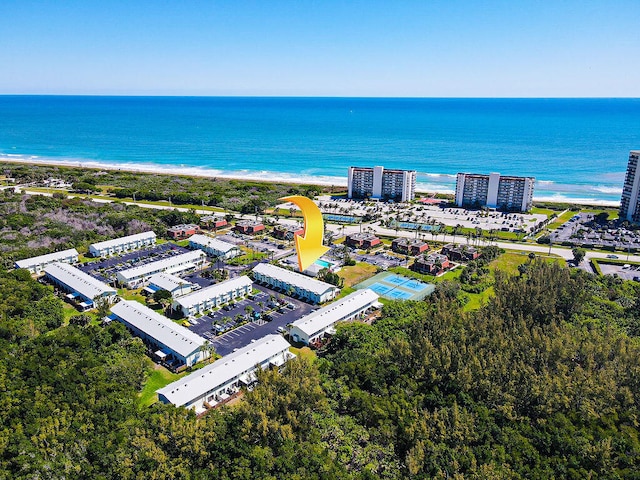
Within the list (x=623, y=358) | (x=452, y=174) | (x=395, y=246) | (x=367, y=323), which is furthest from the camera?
(x=452, y=174)

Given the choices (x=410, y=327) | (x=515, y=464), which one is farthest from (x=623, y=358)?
(x=410, y=327)

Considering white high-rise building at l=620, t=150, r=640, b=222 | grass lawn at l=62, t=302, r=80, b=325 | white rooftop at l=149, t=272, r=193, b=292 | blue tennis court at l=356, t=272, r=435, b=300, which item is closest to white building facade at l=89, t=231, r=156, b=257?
white rooftop at l=149, t=272, r=193, b=292

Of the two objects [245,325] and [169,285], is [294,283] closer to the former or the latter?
[245,325]

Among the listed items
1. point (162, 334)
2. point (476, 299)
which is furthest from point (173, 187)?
point (476, 299)

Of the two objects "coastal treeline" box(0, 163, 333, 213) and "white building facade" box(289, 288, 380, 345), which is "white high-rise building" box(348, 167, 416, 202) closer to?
"coastal treeline" box(0, 163, 333, 213)

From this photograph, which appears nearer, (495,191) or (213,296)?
(213,296)

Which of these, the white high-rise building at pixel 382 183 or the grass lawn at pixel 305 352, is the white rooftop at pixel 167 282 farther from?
the white high-rise building at pixel 382 183

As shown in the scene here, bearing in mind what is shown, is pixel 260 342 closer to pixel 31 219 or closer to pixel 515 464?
pixel 515 464
